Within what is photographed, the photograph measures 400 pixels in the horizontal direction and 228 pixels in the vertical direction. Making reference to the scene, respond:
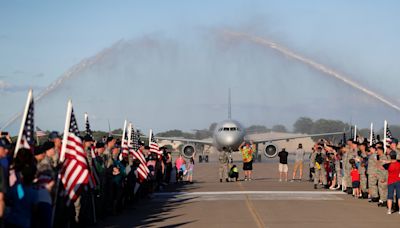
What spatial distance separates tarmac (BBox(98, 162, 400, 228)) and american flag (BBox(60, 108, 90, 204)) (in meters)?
2.74

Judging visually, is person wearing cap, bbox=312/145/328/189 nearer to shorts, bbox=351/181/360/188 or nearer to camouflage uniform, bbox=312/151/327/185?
camouflage uniform, bbox=312/151/327/185

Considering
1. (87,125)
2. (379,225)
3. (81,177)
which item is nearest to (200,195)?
(87,125)

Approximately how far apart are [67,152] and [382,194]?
989 cm

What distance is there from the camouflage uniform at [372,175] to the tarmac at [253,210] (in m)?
0.48

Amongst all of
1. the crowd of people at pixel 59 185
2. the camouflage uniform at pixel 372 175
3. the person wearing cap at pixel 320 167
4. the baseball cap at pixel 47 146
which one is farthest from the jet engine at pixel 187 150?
the baseball cap at pixel 47 146

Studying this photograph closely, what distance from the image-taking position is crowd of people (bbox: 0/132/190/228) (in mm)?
9039

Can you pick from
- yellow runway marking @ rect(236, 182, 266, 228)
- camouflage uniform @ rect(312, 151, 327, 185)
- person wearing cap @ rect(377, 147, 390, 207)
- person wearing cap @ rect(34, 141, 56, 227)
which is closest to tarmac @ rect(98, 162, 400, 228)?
yellow runway marking @ rect(236, 182, 266, 228)

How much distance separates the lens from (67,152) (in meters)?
12.7

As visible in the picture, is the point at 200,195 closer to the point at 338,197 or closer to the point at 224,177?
the point at 338,197

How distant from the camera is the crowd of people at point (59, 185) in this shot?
29.7 ft

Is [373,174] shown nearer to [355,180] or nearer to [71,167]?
[355,180]

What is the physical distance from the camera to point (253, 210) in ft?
59.4

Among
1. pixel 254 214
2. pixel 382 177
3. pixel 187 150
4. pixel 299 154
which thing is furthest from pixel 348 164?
pixel 187 150

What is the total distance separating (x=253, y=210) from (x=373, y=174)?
3.89 meters
